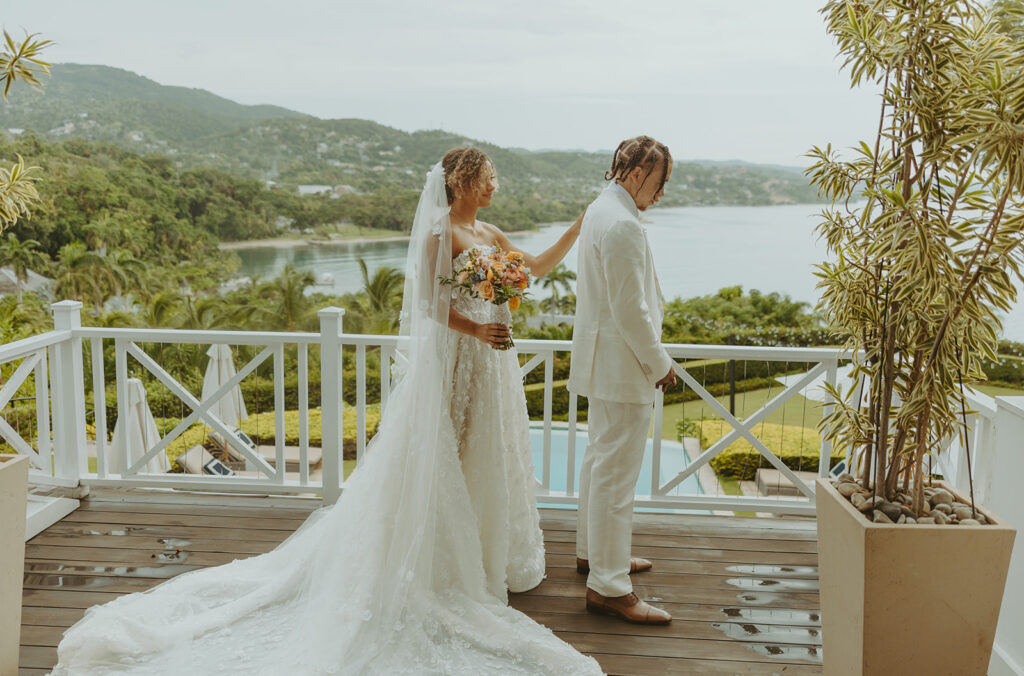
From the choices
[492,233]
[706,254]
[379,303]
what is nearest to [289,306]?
[379,303]

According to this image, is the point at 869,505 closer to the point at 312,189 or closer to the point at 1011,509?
the point at 1011,509

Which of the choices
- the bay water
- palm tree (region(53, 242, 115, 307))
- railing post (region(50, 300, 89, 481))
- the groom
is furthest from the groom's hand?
palm tree (region(53, 242, 115, 307))

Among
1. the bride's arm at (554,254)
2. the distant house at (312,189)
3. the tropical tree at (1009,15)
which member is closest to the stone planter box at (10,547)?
the bride's arm at (554,254)

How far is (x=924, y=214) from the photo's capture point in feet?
6.40

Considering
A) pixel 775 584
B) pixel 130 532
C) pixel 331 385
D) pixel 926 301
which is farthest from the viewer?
pixel 331 385

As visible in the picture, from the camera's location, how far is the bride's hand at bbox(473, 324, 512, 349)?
2896mm

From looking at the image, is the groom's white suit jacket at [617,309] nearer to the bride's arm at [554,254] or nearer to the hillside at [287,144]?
the bride's arm at [554,254]

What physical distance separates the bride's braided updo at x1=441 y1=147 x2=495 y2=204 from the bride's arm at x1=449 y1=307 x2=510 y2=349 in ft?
1.49

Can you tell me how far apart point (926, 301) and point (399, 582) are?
1847mm

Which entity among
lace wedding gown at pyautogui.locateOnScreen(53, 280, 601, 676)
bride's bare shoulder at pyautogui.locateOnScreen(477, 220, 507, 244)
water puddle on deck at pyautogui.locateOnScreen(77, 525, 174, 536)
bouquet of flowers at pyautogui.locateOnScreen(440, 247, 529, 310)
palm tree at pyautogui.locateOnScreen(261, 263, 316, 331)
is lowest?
palm tree at pyautogui.locateOnScreen(261, 263, 316, 331)

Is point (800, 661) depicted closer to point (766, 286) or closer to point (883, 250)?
point (883, 250)

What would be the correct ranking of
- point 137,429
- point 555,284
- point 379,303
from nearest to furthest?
point 137,429, point 379,303, point 555,284

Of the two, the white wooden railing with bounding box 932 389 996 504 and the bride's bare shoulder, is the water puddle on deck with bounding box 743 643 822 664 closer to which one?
the white wooden railing with bounding box 932 389 996 504

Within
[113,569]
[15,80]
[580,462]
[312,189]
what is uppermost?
[312,189]
